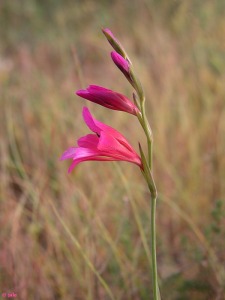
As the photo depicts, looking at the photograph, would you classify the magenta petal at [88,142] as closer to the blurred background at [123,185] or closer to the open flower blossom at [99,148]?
the open flower blossom at [99,148]

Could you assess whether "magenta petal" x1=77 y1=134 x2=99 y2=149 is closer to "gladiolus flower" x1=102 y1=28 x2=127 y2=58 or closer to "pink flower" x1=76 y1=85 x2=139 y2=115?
"pink flower" x1=76 y1=85 x2=139 y2=115

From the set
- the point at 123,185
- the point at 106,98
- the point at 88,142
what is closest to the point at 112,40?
the point at 106,98

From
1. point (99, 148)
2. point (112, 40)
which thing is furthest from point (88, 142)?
point (112, 40)

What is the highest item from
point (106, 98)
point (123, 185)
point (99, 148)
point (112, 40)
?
point (112, 40)

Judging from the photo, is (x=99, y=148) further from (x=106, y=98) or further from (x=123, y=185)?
(x=123, y=185)

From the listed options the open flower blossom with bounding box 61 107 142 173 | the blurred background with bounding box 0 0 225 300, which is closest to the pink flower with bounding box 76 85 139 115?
the open flower blossom with bounding box 61 107 142 173

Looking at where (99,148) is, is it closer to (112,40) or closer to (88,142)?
(88,142)

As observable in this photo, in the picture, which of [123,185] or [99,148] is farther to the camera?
[123,185]

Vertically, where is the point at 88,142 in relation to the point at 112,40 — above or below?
below
